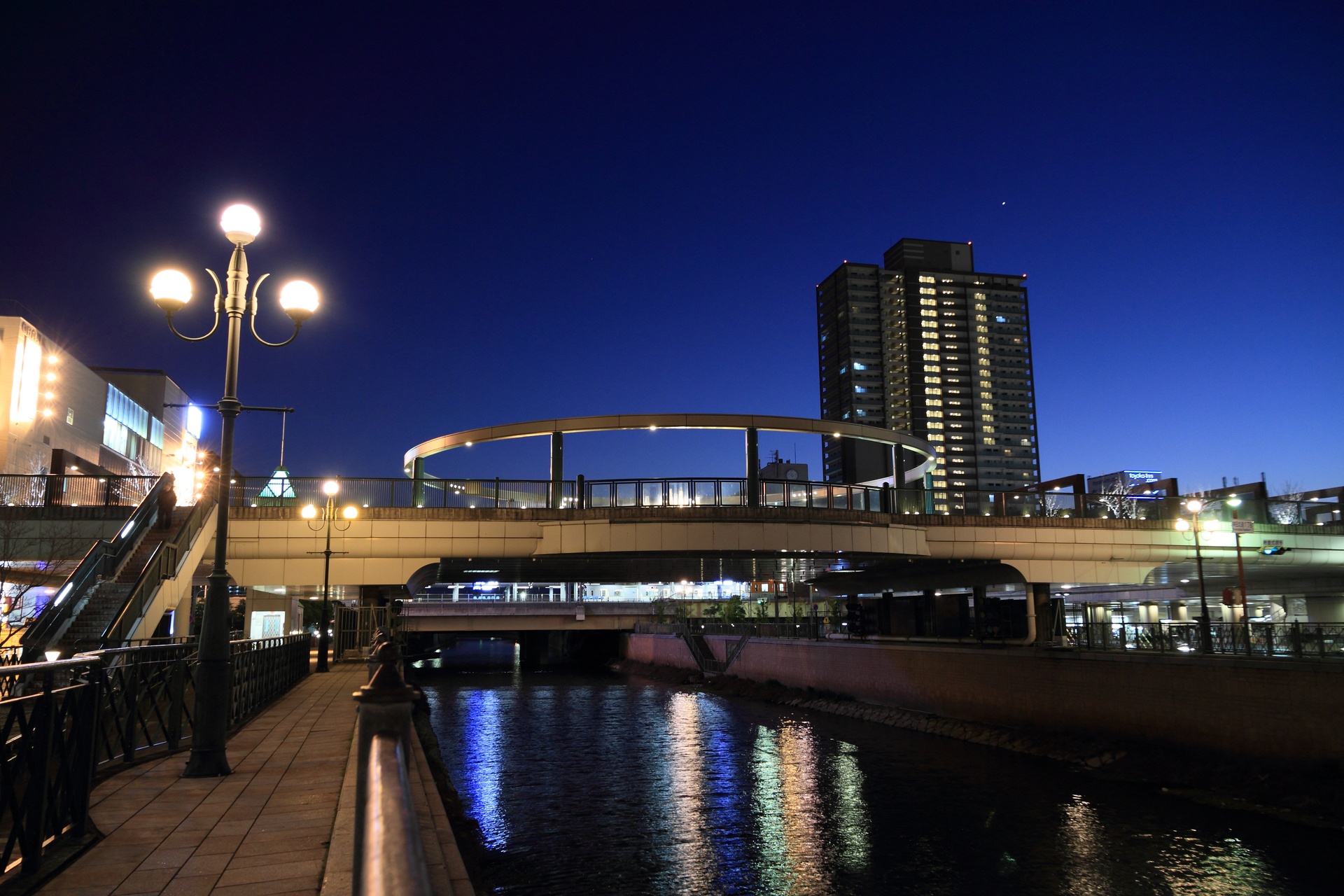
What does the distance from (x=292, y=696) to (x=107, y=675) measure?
1214 centimetres

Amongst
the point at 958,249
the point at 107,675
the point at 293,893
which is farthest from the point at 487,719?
the point at 958,249

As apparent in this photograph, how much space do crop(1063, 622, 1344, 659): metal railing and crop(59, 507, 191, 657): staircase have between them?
887 inches

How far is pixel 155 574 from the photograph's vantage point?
70.2ft

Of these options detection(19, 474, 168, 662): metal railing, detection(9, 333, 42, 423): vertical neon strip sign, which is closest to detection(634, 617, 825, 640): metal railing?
detection(19, 474, 168, 662): metal railing

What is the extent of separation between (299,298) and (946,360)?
17961 centimetres

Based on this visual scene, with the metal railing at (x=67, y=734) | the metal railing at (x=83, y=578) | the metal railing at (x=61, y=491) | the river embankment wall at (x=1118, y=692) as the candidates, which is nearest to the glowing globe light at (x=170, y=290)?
the metal railing at (x=67, y=734)

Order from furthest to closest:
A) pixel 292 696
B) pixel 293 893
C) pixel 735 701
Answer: pixel 735 701 < pixel 292 696 < pixel 293 893

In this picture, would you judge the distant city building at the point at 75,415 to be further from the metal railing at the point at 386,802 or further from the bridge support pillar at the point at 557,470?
the metal railing at the point at 386,802

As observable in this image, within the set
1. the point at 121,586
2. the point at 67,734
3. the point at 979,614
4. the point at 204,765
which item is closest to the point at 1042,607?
the point at 979,614

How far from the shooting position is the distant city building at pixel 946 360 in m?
180

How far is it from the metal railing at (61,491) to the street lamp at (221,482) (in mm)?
21141

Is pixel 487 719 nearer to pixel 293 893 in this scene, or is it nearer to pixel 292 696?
pixel 292 696

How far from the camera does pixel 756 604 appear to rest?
83.4 meters

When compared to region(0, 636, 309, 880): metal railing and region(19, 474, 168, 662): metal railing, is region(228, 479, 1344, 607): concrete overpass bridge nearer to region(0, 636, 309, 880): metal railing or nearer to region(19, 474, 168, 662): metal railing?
region(19, 474, 168, 662): metal railing
